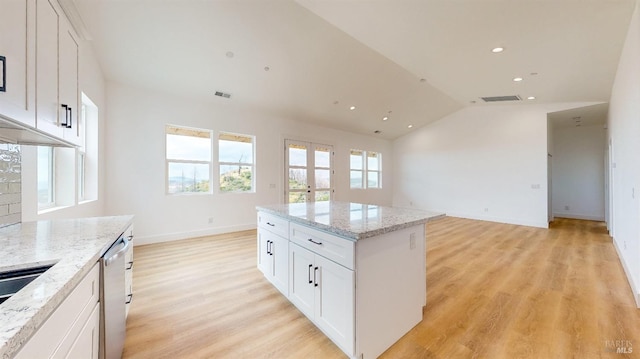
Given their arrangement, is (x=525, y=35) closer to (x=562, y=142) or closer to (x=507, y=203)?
(x=507, y=203)

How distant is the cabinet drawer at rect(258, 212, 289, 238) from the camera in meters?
2.36

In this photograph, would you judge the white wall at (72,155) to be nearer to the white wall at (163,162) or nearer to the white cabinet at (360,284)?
the white wall at (163,162)

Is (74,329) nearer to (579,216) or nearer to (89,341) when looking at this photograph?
(89,341)

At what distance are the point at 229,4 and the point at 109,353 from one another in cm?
332

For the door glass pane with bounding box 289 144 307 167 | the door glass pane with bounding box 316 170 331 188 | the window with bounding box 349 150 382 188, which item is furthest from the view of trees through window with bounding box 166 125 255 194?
the window with bounding box 349 150 382 188

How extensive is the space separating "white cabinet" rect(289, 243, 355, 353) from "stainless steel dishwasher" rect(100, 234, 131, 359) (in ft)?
3.99

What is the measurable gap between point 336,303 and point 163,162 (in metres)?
4.25

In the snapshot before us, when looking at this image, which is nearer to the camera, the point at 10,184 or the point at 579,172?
the point at 10,184

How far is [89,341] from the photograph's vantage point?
3.41 feet

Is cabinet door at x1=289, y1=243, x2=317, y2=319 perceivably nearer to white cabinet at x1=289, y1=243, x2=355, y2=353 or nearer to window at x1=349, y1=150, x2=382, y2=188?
white cabinet at x1=289, y1=243, x2=355, y2=353

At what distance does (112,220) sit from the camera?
1.96 meters

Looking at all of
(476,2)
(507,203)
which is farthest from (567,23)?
(507,203)

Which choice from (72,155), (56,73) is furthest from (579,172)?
(72,155)

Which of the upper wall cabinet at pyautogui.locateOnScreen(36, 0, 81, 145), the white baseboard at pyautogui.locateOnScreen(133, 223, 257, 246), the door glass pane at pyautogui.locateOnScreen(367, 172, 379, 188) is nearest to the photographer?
the upper wall cabinet at pyautogui.locateOnScreen(36, 0, 81, 145)
